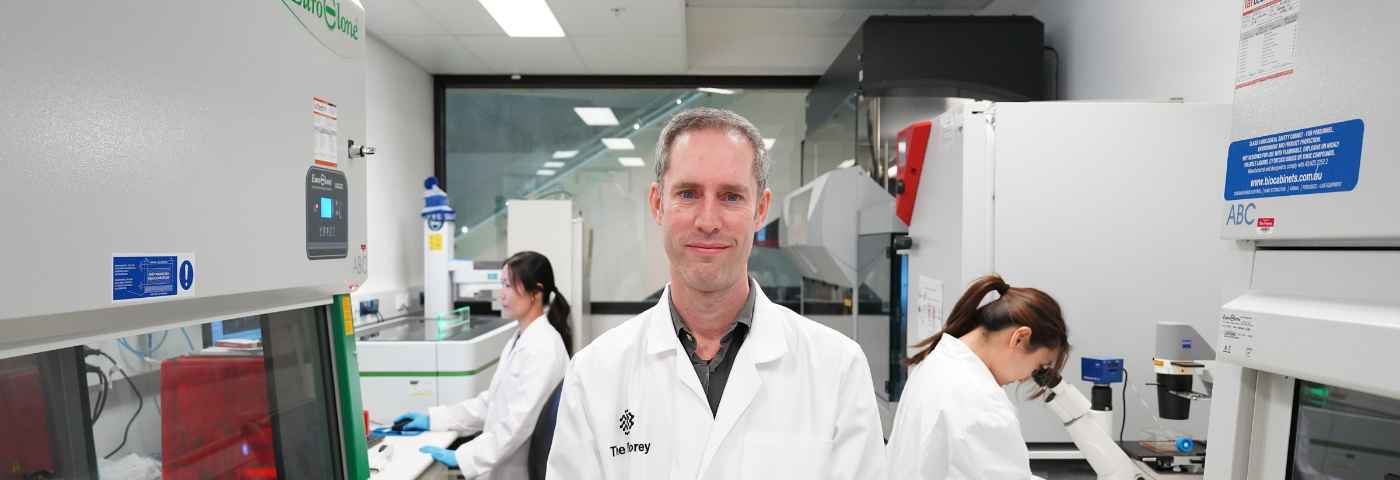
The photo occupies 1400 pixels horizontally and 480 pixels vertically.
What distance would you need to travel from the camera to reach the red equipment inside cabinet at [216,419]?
3.26ft

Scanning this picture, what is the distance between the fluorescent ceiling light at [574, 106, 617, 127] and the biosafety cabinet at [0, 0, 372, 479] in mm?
4024

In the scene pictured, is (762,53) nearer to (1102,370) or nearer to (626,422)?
(1102,370)

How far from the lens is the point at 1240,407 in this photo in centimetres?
104

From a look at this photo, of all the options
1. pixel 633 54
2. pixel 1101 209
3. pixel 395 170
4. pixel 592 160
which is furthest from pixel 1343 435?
pixel 592 160

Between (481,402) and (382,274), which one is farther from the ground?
(382,274)

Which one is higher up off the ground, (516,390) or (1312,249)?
(1312,249)

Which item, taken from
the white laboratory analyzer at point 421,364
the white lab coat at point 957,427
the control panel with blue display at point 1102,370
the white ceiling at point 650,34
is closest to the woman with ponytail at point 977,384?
the white lab coat at point 957,427

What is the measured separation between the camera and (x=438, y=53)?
4.44 m

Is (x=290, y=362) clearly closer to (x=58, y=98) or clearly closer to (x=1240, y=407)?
(x=58, y=98)

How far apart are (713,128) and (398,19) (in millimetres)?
3232

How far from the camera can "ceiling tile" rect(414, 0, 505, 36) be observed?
11.3 feet

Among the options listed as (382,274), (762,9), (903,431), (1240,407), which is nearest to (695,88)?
(762,9)

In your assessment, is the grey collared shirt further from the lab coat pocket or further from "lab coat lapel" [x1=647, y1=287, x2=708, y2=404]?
the lab coat pocket

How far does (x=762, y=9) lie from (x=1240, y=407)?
3501mm
